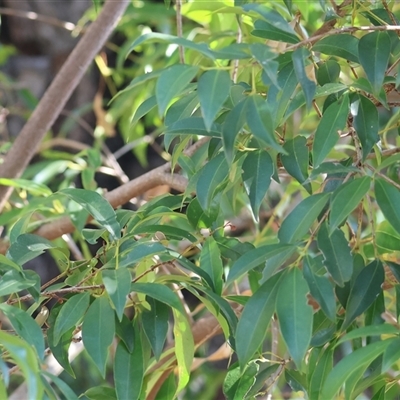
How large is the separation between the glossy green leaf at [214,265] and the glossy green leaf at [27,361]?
0.50ft

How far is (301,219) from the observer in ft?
1.48

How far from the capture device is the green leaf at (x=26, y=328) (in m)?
0.42

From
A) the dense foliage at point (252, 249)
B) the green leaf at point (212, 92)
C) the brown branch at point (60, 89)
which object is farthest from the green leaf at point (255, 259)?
the brown branch at point (60, 89)

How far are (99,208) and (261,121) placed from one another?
6.8 inches

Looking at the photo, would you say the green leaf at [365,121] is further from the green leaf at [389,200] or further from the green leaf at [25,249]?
the green leaf at [25,249]

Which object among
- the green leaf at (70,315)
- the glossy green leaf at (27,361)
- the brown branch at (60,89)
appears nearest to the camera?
the glossy green leaf at (27,361)

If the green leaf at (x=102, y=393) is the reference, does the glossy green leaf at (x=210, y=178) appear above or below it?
above

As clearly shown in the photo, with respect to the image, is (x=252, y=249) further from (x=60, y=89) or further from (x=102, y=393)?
(x=60, y=89)

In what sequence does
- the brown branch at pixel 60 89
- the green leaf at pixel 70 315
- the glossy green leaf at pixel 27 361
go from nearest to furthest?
1. the glossy green leaf at pixel 27 361
2. the green leaf at pixel 70 315
3. the brown branch at pixel 60 89

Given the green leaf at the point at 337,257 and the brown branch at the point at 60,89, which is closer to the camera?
the green leaf at the point at 337,257

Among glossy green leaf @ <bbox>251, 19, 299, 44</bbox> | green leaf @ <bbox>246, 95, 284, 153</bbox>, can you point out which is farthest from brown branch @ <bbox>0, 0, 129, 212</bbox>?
green leaf @ <bbox>246, 95, 284, 153</bbox>

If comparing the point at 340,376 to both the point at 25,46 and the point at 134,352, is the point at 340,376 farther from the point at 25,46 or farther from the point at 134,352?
the point at 25,46

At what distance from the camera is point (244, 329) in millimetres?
432

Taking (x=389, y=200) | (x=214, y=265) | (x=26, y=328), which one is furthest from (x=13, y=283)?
(x=389, y=200)
